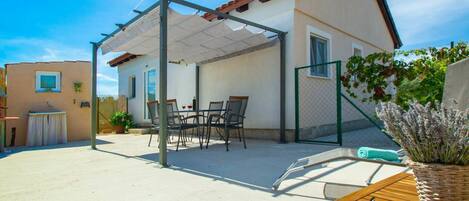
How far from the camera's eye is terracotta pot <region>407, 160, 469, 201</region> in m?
1.10

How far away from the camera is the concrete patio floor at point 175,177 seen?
111 inches

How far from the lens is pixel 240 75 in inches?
309

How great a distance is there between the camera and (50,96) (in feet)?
26.6

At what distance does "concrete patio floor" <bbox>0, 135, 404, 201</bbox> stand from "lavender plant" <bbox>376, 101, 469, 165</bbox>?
1.55 meters

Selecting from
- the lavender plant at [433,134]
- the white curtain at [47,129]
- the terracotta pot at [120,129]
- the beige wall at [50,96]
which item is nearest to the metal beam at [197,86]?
the beige wall at [50,96]

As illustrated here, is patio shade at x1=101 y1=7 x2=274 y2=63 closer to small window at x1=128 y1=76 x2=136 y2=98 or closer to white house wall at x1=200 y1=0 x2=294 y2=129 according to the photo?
white house wall at x1=200 y1=0 x2=294 y2=129

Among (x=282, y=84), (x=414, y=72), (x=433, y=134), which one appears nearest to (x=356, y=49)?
(x=282, y=84)

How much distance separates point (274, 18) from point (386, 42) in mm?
7220

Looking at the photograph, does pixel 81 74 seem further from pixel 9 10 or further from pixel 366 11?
pixel 366 11

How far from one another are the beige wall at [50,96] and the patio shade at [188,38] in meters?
2.71

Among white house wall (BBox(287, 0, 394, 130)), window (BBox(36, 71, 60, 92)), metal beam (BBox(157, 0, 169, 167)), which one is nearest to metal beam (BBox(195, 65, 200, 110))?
white house wall (BBox(287, 0, 394, 130))

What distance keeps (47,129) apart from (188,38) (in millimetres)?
4657

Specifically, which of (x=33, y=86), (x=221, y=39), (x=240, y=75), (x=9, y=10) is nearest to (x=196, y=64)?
(x=240, y=75)

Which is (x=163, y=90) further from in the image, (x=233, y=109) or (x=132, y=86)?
(x=132, y=86)
